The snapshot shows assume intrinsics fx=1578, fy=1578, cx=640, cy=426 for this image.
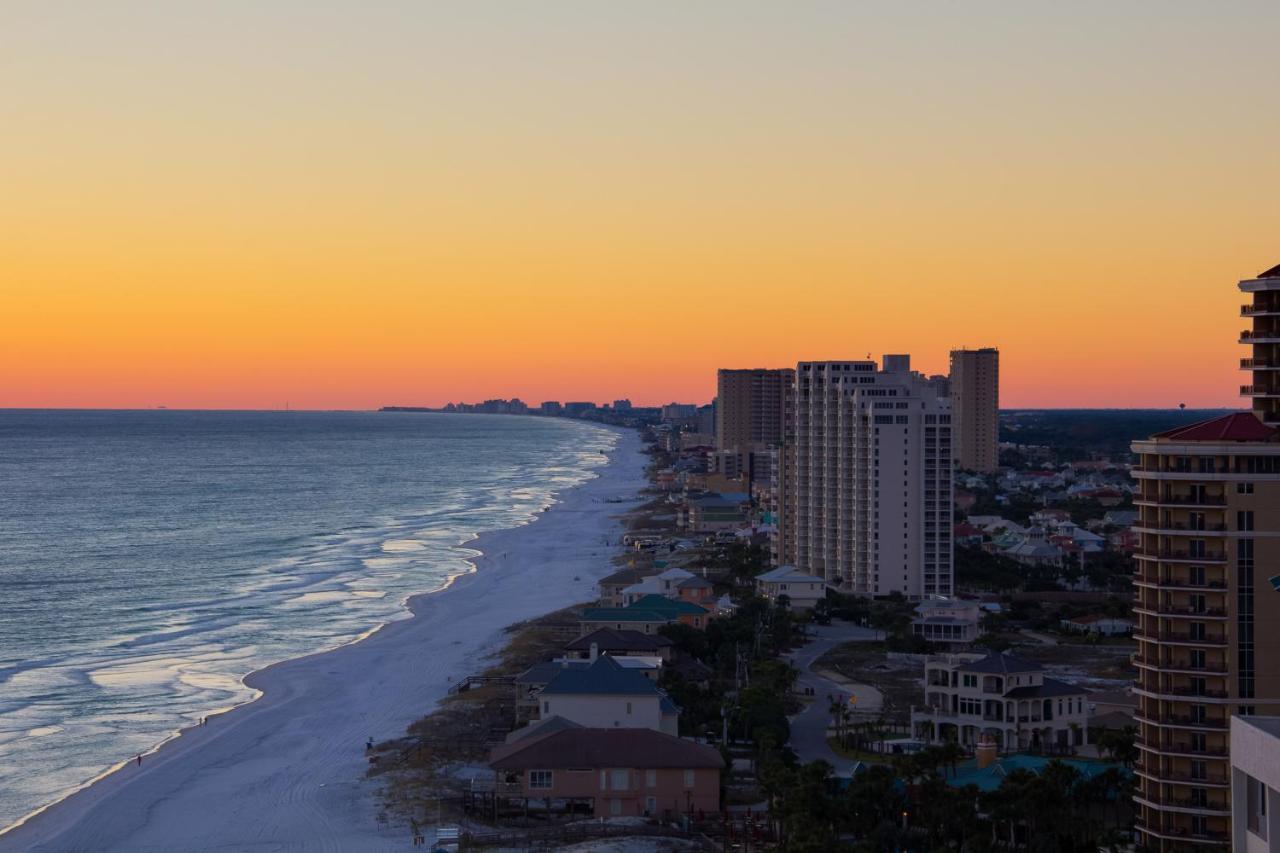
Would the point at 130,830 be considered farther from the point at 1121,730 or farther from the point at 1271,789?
the point at 1271,789

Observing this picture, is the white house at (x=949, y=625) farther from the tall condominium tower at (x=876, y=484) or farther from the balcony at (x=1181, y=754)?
the balcony at (x=1181, y=754)

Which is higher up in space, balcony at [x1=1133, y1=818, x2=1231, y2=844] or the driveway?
balcony at [x1=1133, y1=818, x2=1231, y2=844]

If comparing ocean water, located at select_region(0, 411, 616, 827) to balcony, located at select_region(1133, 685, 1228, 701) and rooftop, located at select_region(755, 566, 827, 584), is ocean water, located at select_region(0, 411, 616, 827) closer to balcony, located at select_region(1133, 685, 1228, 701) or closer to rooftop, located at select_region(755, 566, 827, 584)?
rooftop, located at select_region(755, 566, 827, 584)

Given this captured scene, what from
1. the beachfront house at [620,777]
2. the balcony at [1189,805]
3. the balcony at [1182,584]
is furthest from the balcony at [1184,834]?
the beachfront house at [620,777]

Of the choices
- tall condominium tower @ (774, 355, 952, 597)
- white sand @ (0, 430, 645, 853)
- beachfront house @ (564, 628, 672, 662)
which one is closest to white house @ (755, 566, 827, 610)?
tall condominium tower @ (774, 355, 952, 597)

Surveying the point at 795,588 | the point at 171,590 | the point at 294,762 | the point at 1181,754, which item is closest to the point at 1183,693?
the point at 1181,754

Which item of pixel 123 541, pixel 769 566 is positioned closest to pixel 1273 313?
pixel 769 566

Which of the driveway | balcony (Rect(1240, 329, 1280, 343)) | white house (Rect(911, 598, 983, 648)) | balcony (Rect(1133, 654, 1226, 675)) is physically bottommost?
the driveway

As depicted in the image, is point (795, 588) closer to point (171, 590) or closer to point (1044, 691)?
point (171, 590)
